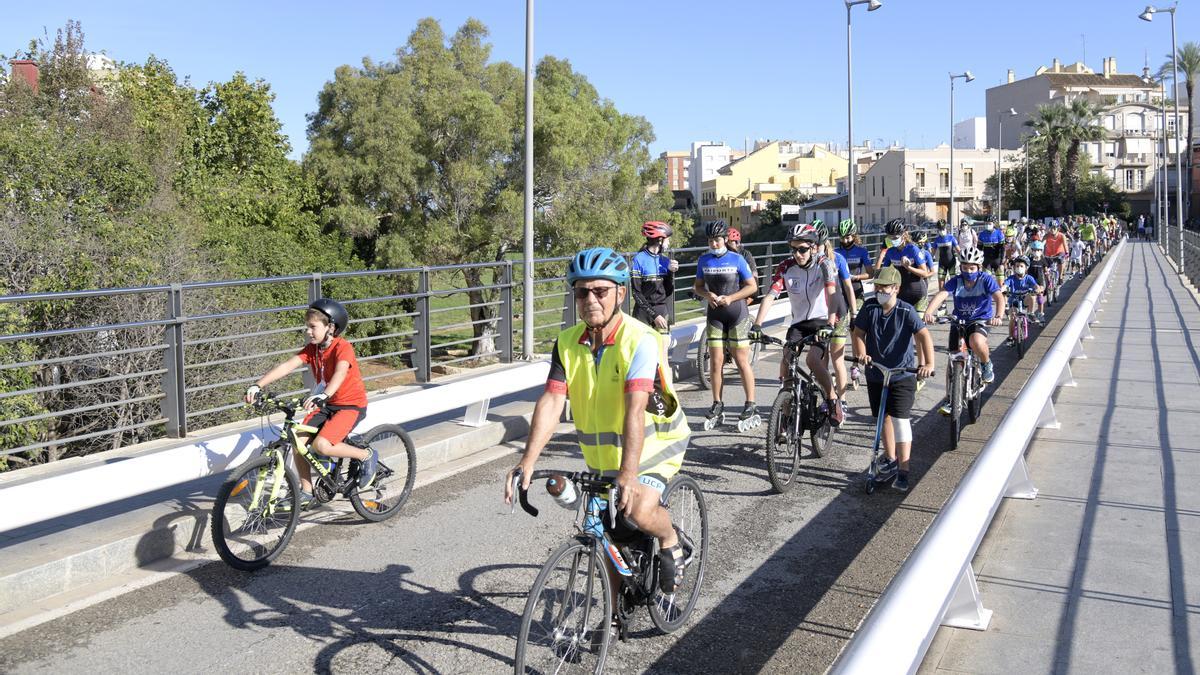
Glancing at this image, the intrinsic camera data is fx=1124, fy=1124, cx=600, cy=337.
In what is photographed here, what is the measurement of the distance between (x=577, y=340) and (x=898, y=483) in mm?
4016

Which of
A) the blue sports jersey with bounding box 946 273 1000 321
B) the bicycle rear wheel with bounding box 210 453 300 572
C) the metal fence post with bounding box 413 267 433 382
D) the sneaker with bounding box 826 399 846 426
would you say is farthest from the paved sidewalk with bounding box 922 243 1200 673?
the metal fence post with bounding box 413 267 433 382

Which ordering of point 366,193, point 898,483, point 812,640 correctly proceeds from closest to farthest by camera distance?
point 812,640 < point 898,483 < point 366,193

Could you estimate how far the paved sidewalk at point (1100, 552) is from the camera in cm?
441

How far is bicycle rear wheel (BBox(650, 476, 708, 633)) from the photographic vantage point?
16.1ft

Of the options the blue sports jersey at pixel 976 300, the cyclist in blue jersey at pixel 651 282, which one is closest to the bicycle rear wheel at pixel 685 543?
the cyclist in blue jersey at pixel 651 282

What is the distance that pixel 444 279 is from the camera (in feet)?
184

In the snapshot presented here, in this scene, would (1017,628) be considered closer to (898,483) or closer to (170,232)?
(898,483)

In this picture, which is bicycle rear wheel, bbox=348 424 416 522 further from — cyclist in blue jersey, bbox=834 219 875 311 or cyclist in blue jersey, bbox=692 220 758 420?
cyclist in blue jersey, bbox=834 219 875 311

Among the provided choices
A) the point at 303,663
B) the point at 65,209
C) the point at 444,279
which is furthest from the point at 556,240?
the point at 303,663

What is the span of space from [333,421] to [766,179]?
442 feet

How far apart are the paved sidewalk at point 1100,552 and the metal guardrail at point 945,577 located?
0.18 metres

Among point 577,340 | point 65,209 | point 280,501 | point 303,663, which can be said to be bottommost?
point 303,663

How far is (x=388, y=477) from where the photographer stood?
279 inches

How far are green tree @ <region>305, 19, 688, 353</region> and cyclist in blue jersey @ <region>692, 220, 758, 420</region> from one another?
98.6 feet
